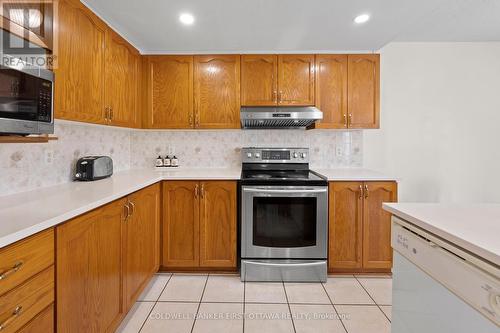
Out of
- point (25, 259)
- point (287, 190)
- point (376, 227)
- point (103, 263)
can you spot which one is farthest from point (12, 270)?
point (376, 227)

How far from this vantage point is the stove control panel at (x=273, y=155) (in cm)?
290

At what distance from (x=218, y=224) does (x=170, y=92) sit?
56.9 inches

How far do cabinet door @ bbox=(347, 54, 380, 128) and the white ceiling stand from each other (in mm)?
124

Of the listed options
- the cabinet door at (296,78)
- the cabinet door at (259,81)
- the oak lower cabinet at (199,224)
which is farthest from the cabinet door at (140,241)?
the cabinet door at (296,78)

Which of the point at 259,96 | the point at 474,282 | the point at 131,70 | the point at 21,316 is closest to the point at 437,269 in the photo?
the point at 474,282

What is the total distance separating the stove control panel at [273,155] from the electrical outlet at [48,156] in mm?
1682

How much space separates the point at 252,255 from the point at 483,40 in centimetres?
342

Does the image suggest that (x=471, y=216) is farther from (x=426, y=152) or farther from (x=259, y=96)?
(x=426, y=152)

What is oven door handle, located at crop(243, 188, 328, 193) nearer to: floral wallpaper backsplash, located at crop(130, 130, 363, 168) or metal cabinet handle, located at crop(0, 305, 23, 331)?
floral wallpaper backsplash, located at crop(130, 130, 363, 168)

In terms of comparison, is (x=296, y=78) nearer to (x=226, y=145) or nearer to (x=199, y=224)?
(x=226, y=145)

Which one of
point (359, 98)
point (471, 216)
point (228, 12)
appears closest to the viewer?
point (471, 216)

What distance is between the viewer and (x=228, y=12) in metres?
1.98

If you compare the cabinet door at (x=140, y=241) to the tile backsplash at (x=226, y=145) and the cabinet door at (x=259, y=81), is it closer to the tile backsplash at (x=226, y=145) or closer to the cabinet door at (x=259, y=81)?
the tile backsplash at (x=226, y=145)

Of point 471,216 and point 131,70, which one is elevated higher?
point 131,70
